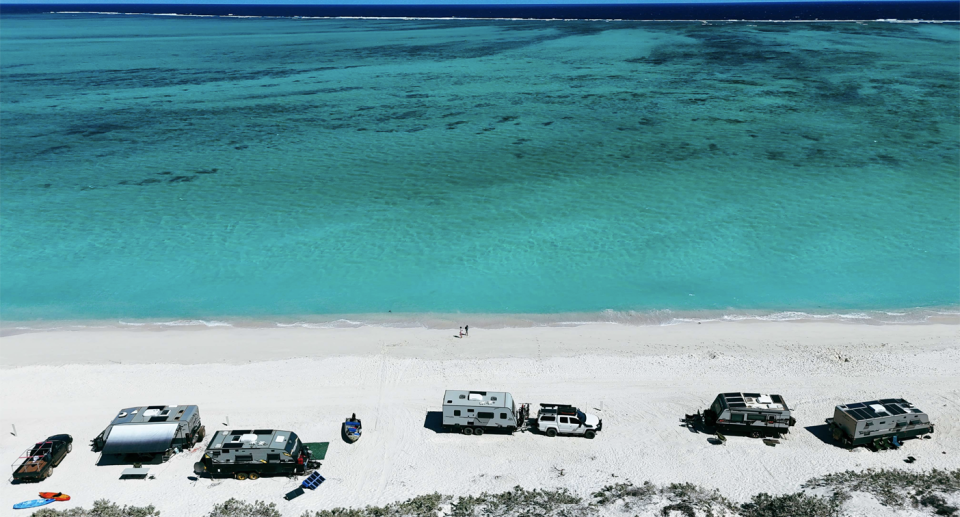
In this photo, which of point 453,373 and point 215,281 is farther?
point 215,281

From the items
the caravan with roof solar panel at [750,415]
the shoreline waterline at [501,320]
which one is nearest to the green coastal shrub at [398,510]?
the caravan with roof solar panel at [750,415]

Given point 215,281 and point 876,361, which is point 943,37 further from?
point 215,281

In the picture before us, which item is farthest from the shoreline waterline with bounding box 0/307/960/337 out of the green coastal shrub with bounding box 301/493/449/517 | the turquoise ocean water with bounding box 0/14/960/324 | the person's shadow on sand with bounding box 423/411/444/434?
the green coastal shrub with bounding box 301/493/449/517

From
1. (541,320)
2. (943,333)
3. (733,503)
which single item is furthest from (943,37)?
(733,503)

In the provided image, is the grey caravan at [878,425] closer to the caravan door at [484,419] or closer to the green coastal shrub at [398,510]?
the caravan door at [484,419]

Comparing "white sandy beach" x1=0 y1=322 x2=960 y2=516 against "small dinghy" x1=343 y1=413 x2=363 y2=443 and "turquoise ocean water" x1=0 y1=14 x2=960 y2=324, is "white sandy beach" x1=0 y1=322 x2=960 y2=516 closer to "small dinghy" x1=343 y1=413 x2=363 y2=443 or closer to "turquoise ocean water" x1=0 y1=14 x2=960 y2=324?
"small dinghy" x1=343 y1=413 x2=363 y2=443

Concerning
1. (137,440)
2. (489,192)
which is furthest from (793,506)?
(489,192)

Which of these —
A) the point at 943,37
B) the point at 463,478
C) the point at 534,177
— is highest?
the point at 943,37
